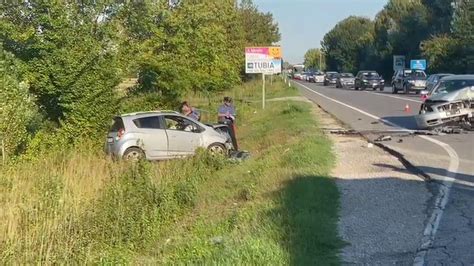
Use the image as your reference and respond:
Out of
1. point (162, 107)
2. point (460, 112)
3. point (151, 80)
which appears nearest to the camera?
point (460, 112)

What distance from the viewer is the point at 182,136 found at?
18797 mm

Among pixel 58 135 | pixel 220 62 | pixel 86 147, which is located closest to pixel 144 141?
pixel 86 147

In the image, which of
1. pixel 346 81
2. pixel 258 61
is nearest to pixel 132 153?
pixel 258 61

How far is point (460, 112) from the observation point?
2030 cm

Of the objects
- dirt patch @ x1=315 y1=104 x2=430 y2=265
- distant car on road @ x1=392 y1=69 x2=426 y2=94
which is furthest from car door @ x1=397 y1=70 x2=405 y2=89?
dirt patch @ x1=315 y1=104 x2=430 y2=265

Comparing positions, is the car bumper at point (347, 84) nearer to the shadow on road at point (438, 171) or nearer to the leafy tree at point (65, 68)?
the leafy tree at point (65, 68)

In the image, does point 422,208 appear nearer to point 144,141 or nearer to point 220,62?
point 144,141

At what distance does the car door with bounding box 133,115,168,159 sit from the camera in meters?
18.5

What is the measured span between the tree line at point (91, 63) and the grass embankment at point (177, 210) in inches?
180

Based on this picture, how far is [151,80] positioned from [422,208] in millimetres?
23386

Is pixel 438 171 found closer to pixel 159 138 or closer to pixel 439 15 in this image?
pixel 159 138

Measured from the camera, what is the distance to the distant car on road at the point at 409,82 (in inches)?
1885

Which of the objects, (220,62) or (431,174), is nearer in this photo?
(431,174)

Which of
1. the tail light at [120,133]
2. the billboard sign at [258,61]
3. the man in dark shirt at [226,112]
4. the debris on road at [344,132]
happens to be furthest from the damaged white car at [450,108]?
the billboard sign at [258,61]
